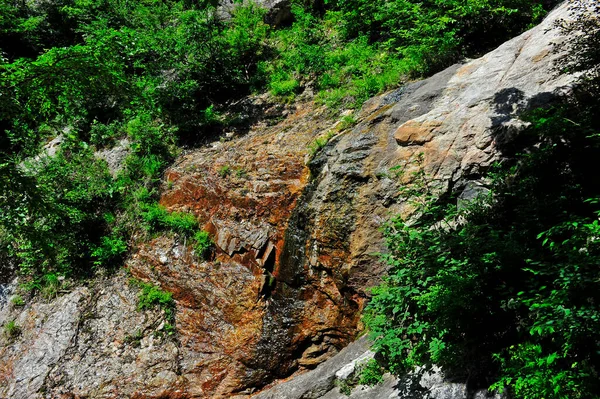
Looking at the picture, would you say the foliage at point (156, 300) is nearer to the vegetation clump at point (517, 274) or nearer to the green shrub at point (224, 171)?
the green shrub at point (224, 171)

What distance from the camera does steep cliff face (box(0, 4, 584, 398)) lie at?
5582mm

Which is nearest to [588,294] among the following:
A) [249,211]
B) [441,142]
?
[441,142]

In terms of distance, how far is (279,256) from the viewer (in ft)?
21.7

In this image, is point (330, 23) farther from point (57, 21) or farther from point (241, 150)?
point (57, 21)

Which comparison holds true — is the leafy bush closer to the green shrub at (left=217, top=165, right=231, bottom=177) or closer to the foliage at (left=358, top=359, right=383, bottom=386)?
the green shrub at (left=217, top=165, right=231, bottom=177)

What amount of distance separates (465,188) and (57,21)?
14.1m

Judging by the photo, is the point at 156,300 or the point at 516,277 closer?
the point at 516,277

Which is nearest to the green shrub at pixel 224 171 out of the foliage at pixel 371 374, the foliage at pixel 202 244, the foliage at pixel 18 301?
the foliage at pixel 202 244

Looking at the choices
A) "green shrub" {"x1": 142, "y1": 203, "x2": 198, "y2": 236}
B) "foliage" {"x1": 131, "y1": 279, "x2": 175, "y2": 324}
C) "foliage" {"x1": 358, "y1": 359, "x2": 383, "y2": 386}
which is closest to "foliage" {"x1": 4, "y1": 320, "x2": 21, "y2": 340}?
"foliage" {"x1": 131, "y1": 279, "x2": 175, "y2": 324}

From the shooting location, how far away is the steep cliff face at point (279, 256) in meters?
5.58

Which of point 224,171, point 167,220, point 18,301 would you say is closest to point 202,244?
point 167,220

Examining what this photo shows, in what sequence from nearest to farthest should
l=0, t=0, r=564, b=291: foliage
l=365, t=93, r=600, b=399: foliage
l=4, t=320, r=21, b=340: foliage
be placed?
l=365, t=93, r=600, b=399: foliage, l=0, t=0, r=564, b=291: foliage, l=4, t=320, r=21, b=340: foliage

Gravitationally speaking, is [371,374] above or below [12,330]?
below

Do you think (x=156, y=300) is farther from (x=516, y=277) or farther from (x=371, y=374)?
(x=516, y=277)
